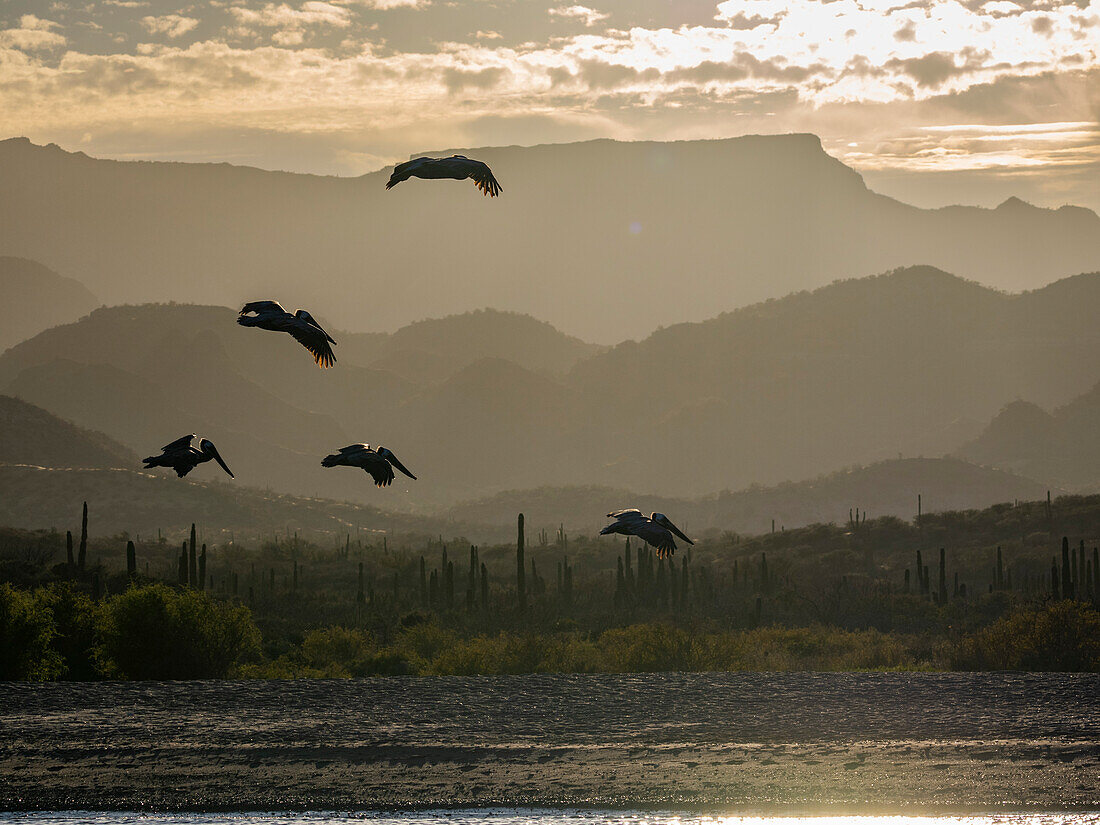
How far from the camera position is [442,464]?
19050 cm

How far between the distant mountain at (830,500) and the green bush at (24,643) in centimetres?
9318

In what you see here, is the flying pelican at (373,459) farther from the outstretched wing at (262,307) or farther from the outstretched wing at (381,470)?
the outstretched wing at (262,307)

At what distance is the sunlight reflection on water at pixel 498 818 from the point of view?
2108cm

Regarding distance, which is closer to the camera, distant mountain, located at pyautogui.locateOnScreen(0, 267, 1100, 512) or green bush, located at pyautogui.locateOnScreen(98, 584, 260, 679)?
green bush, located at pyautogui.locateOnScreen(98, 584, 260, 679)

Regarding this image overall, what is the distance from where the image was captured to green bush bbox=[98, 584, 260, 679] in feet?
108

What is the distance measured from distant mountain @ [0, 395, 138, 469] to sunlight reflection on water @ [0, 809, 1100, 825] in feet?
341

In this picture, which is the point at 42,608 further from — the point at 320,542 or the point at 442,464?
the point at 442,464

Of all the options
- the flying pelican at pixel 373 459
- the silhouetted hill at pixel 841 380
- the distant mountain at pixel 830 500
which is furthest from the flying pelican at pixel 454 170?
the silhouetted hill at pixel 841 380

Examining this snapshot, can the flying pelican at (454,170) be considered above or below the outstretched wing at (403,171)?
above

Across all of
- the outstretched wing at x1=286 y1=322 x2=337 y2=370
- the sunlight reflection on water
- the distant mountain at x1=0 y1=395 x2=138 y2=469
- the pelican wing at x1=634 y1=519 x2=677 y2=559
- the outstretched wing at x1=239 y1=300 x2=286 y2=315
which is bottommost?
the sunlight reflection on water

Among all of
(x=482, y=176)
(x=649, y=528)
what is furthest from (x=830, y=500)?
(x=482, y=176)

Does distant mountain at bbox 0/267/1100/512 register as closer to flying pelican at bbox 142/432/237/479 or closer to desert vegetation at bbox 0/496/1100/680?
desert vegetation at bbox 0/496/1100/680

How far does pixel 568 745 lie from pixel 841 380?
510ft

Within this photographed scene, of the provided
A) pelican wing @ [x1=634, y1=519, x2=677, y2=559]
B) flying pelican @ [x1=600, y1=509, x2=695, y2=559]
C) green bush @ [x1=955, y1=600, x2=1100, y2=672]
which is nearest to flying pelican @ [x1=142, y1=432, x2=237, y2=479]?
flying pelican @ [x1=600, y1=509, x2=695, y2=559]
